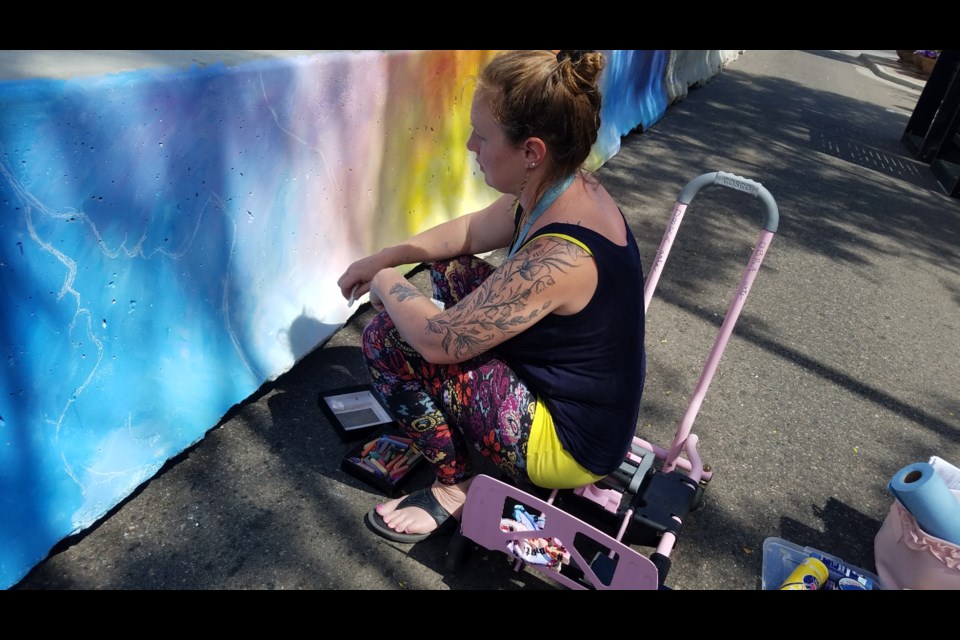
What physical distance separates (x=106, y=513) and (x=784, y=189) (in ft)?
20.0

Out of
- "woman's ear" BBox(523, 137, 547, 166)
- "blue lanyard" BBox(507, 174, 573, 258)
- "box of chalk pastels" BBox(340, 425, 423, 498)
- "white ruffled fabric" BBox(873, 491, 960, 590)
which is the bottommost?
"box of chalk pastels" BBox(340, 425, 423, 498)

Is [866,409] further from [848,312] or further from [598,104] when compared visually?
[598,104]

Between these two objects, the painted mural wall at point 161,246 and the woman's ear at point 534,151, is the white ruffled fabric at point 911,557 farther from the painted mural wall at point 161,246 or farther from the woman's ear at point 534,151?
the painted mural wall at point 161,246

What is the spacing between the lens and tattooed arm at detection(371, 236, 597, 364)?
1.85 metres

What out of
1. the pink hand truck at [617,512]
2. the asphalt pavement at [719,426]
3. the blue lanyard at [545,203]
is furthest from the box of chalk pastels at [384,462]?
the blue lanyard at [545,203]

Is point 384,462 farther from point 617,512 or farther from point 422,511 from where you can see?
point 617,512

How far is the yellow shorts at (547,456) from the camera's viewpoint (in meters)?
2.06

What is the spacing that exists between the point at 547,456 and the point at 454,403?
321 mm

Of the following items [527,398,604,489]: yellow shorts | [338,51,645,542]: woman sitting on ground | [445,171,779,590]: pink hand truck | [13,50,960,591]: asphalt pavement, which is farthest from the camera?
[13,50,960,591]: asphalt pavement

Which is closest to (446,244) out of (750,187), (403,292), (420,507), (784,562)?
(403,292)

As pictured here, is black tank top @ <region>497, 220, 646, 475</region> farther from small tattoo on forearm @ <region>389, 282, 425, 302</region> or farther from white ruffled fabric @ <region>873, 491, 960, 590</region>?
white ruffled fabric @ <region>873, 491, 960, 590</region>

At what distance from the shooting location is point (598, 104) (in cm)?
189

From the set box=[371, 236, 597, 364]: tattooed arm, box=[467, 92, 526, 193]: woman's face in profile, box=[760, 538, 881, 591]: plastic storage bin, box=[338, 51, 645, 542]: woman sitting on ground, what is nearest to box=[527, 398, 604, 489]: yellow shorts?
box=[338, 51, 645, 542]: woman sitting on ground

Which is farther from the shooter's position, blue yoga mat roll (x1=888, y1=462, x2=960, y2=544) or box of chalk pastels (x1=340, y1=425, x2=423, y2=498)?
box of chalk pastels (x1=340, y1=425, x2=423, y2=498)
